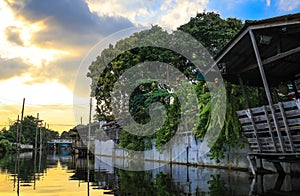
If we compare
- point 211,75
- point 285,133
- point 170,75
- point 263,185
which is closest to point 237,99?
point 211,75

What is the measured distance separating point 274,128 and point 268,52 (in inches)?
95.5

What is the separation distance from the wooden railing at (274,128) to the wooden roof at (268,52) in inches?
48.8

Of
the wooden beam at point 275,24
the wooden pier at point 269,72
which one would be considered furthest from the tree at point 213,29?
the wooden beam at point 275,24

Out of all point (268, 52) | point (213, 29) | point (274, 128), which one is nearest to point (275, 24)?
point (268, 52)

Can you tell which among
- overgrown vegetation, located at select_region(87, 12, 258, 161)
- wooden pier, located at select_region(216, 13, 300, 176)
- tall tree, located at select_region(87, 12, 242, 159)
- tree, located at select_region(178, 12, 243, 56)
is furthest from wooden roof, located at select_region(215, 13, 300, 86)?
tree, located at select_region(178, 12, 243, 56)

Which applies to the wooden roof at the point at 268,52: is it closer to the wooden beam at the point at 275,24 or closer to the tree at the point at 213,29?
the wooden beam at the point at 275,24

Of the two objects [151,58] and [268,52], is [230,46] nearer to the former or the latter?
[268,52]

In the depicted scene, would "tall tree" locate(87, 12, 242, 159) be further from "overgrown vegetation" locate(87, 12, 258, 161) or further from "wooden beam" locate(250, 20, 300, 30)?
"wooden beam" locate(250, 20, 300, 30)

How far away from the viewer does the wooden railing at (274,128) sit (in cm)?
844

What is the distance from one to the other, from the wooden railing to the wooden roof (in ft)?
4.06

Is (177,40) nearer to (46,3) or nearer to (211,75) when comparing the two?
(46,3)

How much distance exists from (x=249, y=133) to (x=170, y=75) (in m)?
14.4

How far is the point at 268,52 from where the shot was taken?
33.8 ft

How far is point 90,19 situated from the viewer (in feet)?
59.1
